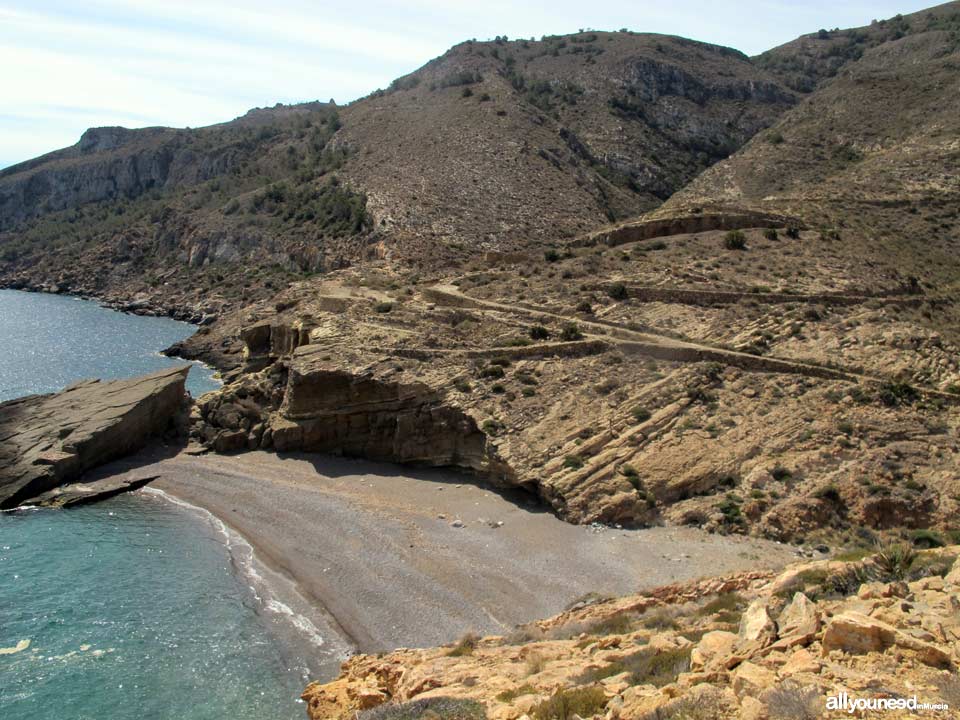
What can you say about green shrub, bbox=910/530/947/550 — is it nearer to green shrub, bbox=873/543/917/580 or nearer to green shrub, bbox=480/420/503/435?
green shrub, bbox=873/543/917/580

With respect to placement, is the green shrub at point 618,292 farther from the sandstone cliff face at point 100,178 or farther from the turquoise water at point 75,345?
the sandstone cliff face at point 100,178

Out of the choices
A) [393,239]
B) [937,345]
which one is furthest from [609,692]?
[393,239]

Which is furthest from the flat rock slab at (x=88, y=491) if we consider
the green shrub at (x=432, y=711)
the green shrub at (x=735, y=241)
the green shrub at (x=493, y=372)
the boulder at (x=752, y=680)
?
the green shrub at (x=735, y=241)

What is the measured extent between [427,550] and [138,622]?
8413mm

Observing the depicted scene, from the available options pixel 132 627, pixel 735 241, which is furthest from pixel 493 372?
pixel 132 627

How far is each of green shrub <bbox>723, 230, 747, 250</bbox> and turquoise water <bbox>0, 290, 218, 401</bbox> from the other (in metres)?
30.8

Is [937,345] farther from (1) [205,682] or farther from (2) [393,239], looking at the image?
(2) [393,239]

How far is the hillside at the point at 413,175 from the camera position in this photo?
224 ft

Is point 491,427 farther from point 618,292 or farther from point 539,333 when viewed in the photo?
point 618,292

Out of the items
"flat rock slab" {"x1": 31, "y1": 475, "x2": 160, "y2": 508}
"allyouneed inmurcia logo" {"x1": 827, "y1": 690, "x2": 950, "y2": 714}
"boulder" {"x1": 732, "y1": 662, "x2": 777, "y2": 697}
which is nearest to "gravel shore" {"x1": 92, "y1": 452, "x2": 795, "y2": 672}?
"flat rock slab" {"x1": 31, "y1": 475, "x2": 160, "y2": 508}

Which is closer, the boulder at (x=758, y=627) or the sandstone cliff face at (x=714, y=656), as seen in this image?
the sandstone cliff face at (x=714, y=656)

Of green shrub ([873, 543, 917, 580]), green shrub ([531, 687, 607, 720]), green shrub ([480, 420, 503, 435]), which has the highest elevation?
green shrub ([873, 543, 917, 580])

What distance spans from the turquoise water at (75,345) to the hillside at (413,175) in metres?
5.76

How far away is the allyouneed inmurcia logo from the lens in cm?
846
